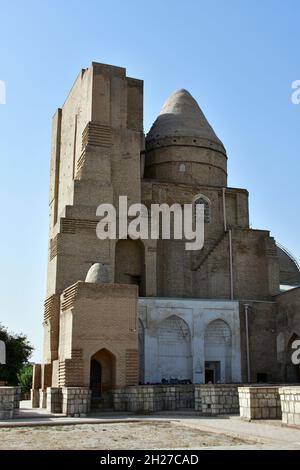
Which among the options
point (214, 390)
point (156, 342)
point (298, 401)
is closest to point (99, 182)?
point (156, 342)

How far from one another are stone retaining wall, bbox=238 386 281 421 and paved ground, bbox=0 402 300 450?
1.18ft

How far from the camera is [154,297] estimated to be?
25.2 meters

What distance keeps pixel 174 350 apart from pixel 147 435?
13853 mm

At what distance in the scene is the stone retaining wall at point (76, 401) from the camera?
17.9 metres

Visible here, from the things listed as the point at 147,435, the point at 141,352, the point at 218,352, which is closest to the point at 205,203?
the point at 218,352

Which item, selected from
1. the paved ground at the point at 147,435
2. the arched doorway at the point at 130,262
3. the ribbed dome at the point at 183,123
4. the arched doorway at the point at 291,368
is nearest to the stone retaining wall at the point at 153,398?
the paved ground at the point at 147,435

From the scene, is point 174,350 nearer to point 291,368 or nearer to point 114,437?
point 291,368

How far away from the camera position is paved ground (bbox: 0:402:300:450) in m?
9.57

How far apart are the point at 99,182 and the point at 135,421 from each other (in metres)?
13.0

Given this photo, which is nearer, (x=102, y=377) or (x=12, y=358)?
(x=102, y=377)

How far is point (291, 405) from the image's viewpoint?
474 inches

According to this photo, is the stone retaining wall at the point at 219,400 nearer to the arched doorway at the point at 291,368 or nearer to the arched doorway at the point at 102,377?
the arched doorway at the point at 102,377

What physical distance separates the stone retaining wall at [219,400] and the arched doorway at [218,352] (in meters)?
8.34

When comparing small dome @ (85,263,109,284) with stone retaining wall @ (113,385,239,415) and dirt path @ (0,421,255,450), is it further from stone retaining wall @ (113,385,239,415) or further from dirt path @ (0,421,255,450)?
dirt path @ (0,421,255,450)
